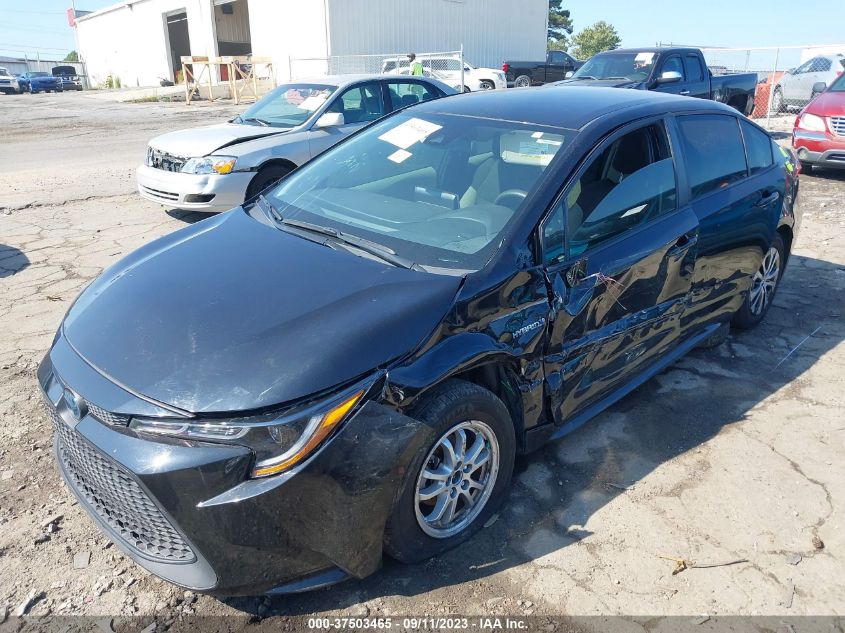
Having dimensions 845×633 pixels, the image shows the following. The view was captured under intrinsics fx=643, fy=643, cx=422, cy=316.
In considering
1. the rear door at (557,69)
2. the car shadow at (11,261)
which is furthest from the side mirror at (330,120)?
the rear door at (557,69)

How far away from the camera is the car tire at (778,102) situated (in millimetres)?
18656

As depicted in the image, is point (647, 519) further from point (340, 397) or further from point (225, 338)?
point (225, 338)

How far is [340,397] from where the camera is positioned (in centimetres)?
211

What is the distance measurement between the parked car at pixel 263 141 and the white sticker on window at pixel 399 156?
112 inches

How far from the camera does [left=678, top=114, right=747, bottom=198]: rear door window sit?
11.8 ft

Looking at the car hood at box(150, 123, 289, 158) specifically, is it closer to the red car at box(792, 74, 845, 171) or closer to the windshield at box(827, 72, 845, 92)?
the red car at box(792, 74, 845, 171)

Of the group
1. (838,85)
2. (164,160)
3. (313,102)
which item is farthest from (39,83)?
(838,85)

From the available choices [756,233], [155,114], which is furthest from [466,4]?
[756,233]

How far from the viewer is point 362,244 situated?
2.83 meters

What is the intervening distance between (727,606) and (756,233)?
8.50 ft

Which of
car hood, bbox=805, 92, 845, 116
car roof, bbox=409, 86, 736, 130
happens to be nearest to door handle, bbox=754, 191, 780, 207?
car roof, bbox=409, 86, 736, 130

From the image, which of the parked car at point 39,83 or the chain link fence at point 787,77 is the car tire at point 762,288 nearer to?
the chain link fence at point 787,77

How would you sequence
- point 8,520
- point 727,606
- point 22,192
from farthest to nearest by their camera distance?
point 22,192
point 8,520
point 727,606

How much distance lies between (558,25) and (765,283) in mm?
71817
